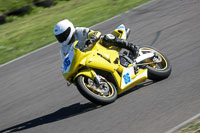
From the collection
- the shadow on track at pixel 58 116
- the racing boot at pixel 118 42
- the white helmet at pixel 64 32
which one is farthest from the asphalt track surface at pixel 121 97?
the white helmet at pixel 64 32

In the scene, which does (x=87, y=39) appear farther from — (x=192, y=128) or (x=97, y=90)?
(x=192, y=128)

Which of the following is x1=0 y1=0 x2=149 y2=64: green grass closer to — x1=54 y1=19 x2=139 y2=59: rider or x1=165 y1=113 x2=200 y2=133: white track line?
x1=54 y1=19 x2=139 y2=59: rider

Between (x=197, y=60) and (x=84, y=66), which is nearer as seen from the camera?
(x=84, y=66)

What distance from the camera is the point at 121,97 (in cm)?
673

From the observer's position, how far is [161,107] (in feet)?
18.6

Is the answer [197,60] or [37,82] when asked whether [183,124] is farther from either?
[37,82]

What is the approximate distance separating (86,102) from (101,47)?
3.30 feet

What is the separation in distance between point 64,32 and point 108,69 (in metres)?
0.95

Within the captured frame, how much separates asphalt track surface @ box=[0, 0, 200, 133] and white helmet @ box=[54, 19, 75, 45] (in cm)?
117

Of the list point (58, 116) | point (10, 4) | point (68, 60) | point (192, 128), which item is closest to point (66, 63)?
point (68, 60)

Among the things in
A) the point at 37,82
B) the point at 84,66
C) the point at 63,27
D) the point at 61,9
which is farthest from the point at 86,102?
the point at 61,9

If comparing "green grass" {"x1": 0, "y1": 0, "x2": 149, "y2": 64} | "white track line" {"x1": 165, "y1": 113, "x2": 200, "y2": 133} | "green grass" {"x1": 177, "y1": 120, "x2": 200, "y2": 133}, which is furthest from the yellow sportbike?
"green grass" {"x1": 0, "y1": 0, "x2": 149, "y2": 64}

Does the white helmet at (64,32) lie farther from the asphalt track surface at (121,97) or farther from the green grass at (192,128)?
the green grass at (192,128)

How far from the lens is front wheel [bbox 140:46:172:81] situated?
273 inches
